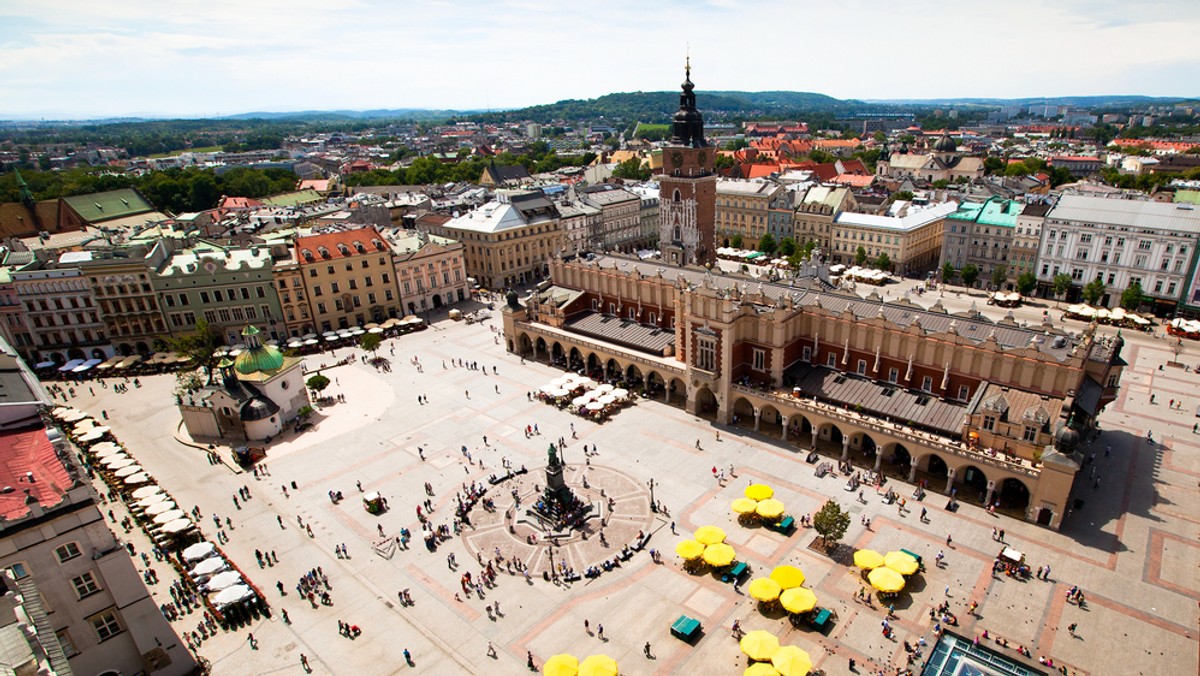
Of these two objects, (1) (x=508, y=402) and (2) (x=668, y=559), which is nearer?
(2) (x=668, y=559)

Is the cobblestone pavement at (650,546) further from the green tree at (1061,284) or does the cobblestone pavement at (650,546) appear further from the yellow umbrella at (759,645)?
the green tree at (1061,284)

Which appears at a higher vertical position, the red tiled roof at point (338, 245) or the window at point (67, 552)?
the red tiled roof at point (338, 245)

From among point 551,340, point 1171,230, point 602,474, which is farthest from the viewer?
point 1171,230

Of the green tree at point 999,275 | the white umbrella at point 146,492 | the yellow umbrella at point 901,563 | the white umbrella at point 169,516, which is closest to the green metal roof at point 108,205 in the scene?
the white umbrella at point 146,492

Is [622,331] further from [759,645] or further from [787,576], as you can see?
[759,645]

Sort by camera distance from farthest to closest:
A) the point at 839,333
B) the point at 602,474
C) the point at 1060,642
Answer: the point at 839,333 → the point at 602,474 → the point at 1060,642

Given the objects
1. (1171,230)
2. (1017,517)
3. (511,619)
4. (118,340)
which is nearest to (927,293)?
(1171,230)

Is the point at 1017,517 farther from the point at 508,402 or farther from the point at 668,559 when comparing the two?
the point at 508,402
